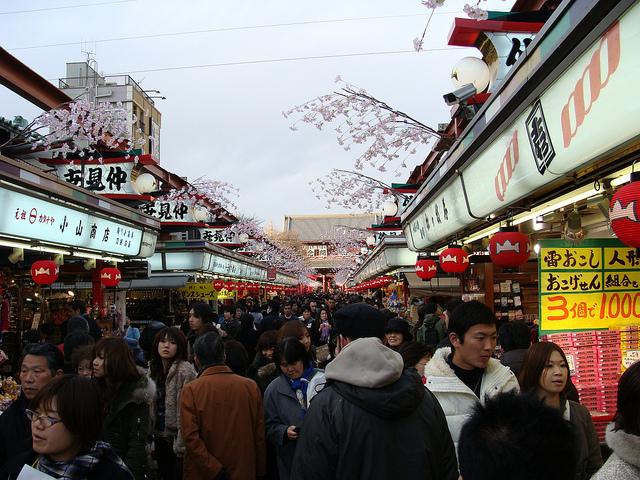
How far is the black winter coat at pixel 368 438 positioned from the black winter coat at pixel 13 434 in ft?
6.93

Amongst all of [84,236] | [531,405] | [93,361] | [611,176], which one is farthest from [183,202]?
[531,405]

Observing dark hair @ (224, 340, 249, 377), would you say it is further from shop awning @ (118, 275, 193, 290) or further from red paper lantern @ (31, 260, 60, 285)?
shop awning @ (118, 275, 193, 290)

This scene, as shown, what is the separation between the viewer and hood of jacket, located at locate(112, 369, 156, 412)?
16.3ft

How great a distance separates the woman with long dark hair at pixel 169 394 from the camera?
577 cm

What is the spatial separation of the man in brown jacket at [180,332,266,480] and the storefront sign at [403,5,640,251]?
122 inches

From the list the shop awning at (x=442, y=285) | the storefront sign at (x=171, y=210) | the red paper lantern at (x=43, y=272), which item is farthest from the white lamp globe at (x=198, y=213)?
the red paper lantern at (x=43, y=272)

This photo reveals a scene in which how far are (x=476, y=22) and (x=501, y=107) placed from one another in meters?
Answer: 4.35

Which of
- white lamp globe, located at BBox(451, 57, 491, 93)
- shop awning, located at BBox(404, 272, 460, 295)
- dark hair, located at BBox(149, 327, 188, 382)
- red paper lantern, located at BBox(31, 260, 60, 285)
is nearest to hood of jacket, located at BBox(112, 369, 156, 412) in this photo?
dark hair, located at BBox(149, 327, 188, 382)

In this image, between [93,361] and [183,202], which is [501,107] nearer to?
[93,361]

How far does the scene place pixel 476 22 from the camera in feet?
29.7

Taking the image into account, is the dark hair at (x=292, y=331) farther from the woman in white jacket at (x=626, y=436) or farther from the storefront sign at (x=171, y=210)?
the storefront sign at (x=171, y=210)

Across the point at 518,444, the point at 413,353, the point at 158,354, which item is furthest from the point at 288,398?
the point at 518,444

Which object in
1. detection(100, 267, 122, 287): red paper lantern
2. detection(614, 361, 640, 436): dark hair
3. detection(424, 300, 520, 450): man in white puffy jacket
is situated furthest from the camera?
detection(100, 267, 122, 287): red paper lantern

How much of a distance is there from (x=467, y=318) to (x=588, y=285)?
2.45 meters
